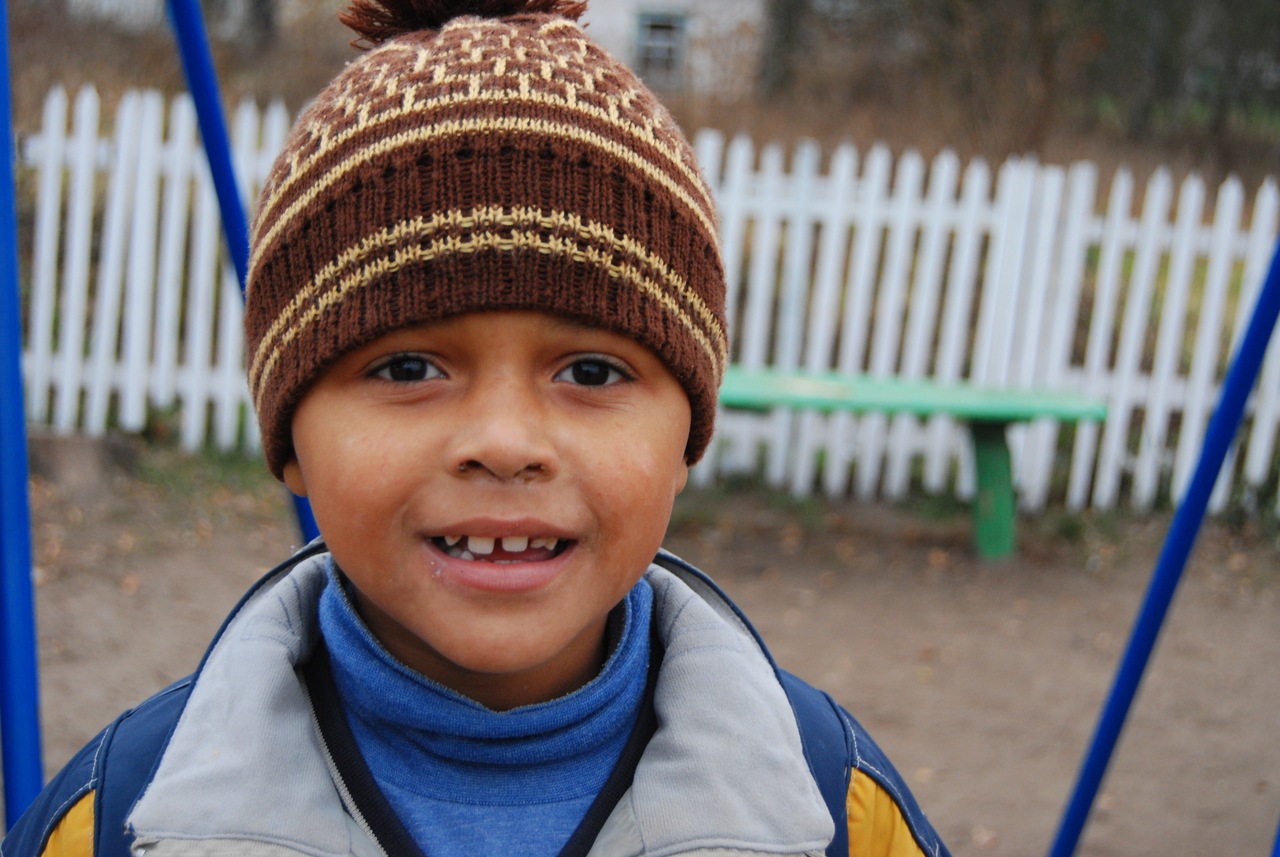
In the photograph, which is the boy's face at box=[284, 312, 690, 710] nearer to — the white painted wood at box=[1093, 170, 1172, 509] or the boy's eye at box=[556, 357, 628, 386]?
the boy's eye at box=[556, 357, 628, 386]

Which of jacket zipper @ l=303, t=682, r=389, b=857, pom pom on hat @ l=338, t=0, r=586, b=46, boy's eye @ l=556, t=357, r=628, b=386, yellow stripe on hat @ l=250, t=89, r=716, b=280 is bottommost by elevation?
jacket zipper @ l=303, t=682, r=389, b=857

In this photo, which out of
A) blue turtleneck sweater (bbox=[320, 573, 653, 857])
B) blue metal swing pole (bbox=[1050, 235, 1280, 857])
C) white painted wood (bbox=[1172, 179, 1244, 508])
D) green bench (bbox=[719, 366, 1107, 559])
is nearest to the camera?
blue turtleneck sweater (bbox=[320, 573, 653, 857])

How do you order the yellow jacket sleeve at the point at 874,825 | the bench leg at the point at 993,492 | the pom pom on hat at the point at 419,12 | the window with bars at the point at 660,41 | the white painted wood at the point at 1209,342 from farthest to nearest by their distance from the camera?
1. the window with bars at the point at 660,41
2. the white painted wood at the point at 1209,342
3. the bench leg at the point at 993,492
4. the pom pom on hat at the point at 419,12
5. the yellow jacket sleeve at the point at 874,825

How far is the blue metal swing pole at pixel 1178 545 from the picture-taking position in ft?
6.12

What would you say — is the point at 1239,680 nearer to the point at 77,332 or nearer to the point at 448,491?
the point at 448,491

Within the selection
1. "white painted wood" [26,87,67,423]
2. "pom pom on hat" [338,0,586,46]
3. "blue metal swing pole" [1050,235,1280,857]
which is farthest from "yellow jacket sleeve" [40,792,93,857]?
"white painted wood" [26,87,67,423]

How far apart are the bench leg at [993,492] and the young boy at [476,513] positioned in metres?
4.21

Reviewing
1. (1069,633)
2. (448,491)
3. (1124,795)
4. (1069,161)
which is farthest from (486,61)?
(1069,161)

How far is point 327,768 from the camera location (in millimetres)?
1303

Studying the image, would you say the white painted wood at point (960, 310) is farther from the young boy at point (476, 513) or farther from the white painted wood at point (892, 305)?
the young boy at point (476, 513)

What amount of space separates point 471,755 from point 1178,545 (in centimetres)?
126

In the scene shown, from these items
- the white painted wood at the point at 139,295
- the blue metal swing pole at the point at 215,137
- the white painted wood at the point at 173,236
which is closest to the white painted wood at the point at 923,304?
the white painted wood at the point at 173,236

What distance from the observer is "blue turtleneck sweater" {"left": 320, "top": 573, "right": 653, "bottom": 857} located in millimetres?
1293

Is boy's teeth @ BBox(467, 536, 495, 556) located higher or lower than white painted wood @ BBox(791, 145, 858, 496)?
higher
